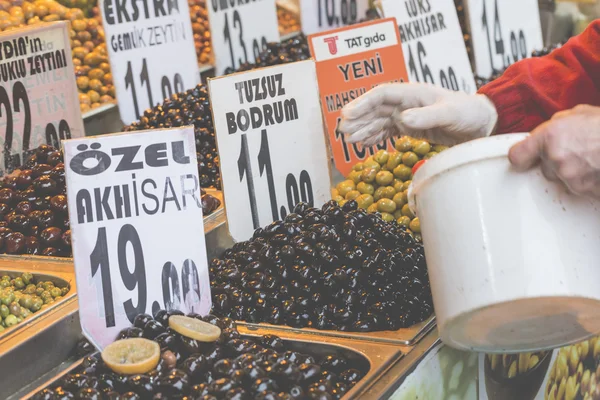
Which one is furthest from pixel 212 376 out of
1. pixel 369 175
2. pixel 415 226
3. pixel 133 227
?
pixel 369 175

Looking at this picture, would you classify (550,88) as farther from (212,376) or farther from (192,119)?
(192,119)

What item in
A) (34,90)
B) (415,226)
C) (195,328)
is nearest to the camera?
(195,328)

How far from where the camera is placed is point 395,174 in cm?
258

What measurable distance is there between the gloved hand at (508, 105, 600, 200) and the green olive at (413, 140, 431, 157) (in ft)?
4.02

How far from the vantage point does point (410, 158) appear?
2.55 m

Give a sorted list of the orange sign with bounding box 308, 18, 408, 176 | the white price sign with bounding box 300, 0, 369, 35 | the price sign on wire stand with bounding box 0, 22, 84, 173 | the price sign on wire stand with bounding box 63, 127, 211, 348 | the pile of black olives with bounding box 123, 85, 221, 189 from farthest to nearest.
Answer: the white price sign with bounding box 300, 0, 369, 35 → the pile of black olives with bounding box 123, 85, 221, 189 → the orange sign with bounding box 308, 18, 408, 176 → the price sign on wire stand with bounding box 0, 22, 84, 173 → the price sign on wire stand with bounding box 63, 127, 211, 348

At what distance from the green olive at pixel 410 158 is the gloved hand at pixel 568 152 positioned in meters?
1.22

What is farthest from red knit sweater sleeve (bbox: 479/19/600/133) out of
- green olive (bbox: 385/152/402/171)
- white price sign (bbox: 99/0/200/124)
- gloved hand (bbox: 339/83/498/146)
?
white price sign (bbox: 99/0/200/124)

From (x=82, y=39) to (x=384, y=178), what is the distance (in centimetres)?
234

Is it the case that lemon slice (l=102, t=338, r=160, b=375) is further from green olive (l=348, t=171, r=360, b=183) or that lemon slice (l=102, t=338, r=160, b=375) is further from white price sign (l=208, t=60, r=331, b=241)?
green olive (l=348, t=171, r=360, b=183)

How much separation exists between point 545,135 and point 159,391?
845 mm

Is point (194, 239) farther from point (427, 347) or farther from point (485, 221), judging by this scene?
point (485, 221)

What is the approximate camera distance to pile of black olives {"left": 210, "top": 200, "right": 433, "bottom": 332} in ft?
5.93


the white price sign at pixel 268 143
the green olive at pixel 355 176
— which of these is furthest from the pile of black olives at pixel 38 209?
the green olive at pixel 355 176
